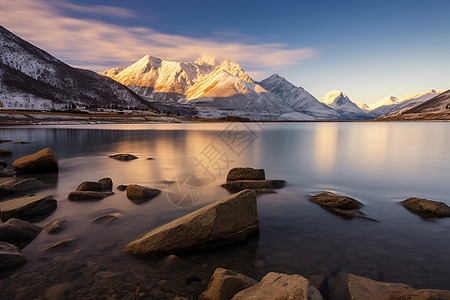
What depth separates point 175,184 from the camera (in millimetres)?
14797

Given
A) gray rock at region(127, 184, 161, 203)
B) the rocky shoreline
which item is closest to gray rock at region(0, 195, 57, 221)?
the rocky shoreline

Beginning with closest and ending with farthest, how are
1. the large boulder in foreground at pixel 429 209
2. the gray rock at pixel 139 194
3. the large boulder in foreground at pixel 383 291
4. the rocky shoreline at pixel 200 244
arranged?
the large boulder in foreground at pixel 383 291
the rocky shoreline at pixel 200 244
the large boulder in foreground at pixel 429 209
the gray rock at pixel 139 194

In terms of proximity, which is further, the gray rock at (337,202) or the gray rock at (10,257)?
the gray rock at (337,202)

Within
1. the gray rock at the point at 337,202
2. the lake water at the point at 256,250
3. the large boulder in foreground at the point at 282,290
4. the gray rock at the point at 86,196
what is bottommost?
the lake water at the point at 256,250

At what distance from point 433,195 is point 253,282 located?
1306cm

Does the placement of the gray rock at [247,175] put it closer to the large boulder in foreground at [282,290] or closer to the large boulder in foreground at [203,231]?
the large boulder in foreground at [203,231]

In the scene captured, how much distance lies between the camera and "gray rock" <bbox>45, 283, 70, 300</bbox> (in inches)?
204

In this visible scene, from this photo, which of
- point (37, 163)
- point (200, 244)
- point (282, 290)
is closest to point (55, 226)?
point (200, 244)

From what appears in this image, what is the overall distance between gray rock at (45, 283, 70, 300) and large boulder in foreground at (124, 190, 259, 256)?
167 cm

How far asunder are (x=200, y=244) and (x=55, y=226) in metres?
4.77

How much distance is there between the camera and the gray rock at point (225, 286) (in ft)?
16.6

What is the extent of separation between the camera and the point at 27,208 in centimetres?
902

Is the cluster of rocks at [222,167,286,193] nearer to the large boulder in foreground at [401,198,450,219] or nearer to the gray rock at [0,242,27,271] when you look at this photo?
the large boulder in foreground at [401,198,450,219]

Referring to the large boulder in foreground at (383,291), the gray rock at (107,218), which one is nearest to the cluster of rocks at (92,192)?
the gray rock at (107,218)
